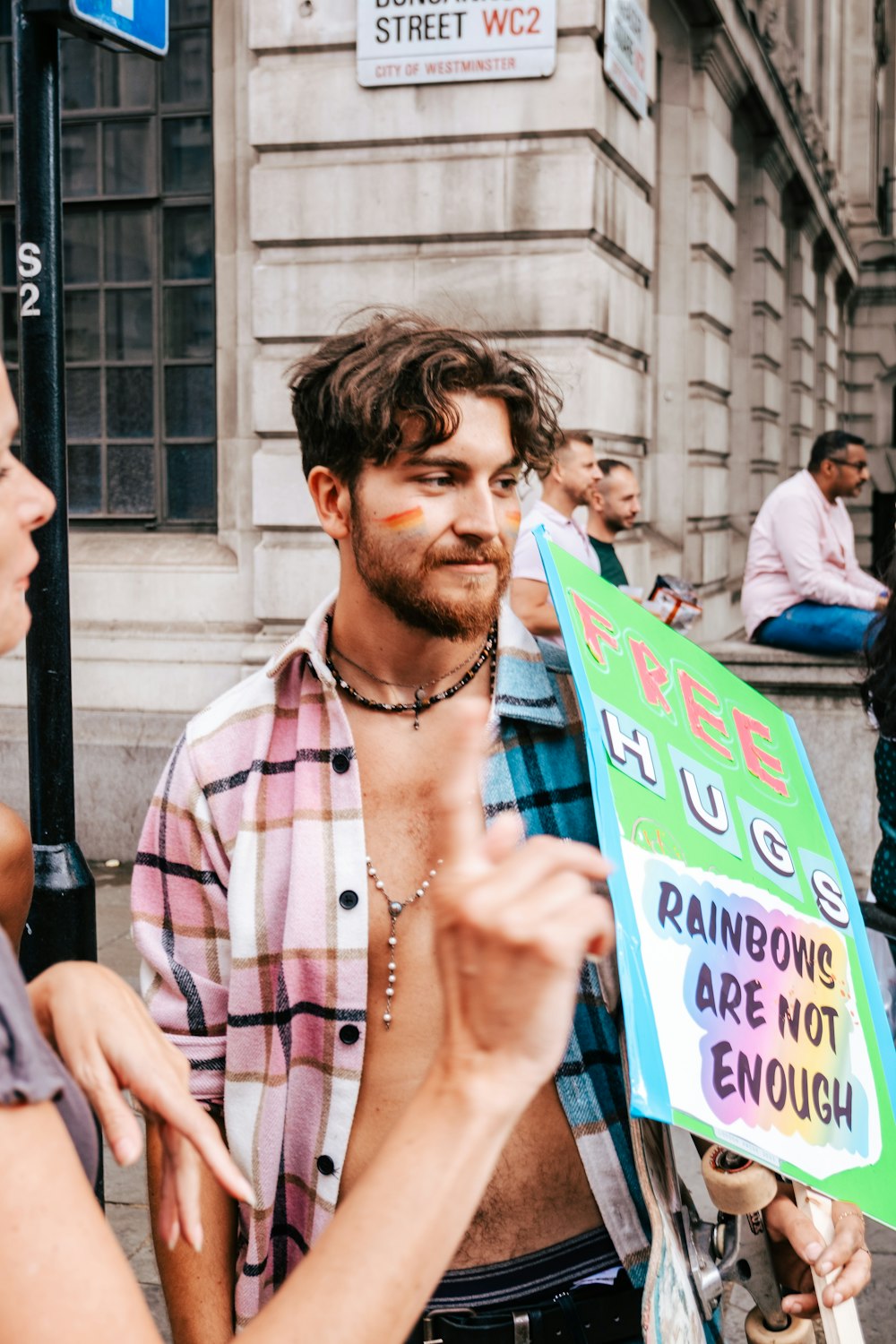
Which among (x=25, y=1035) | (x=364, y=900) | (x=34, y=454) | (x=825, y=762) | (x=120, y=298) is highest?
(x=120, y=298)

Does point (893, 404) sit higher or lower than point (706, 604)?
higher

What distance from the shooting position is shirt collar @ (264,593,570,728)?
2.06 metres

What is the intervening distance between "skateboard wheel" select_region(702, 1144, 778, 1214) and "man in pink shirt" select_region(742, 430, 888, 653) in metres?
6.12

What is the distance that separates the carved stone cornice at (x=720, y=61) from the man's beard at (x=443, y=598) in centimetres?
1009

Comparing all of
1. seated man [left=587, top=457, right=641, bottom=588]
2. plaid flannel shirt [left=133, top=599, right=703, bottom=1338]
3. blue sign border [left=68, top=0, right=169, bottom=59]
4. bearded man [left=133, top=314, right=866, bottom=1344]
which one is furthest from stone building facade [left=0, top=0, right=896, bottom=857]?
plaid flannel shirt [left=133, top=599, right=703, bottom=1338]

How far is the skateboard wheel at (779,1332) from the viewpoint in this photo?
191 cm

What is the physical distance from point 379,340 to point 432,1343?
147cm

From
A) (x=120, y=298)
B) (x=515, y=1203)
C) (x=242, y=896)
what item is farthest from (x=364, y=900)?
(x=120, y=298)

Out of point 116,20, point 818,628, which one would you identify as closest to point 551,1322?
point 116,20

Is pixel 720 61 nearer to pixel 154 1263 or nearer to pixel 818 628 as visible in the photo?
pixel 818 628

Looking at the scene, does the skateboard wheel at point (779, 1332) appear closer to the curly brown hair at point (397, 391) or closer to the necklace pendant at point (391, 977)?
the necklace pendant at point (391, 977)

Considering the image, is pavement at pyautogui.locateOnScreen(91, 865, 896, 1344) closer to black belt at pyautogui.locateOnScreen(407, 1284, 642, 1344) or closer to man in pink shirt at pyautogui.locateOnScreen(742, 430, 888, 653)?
black belt at pyautogui.locateOnScreen(407, 1284, 642, 1344)

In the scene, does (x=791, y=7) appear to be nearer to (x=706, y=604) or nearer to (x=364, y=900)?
(x=706, y=604)

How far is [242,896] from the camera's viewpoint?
2.00 meters
